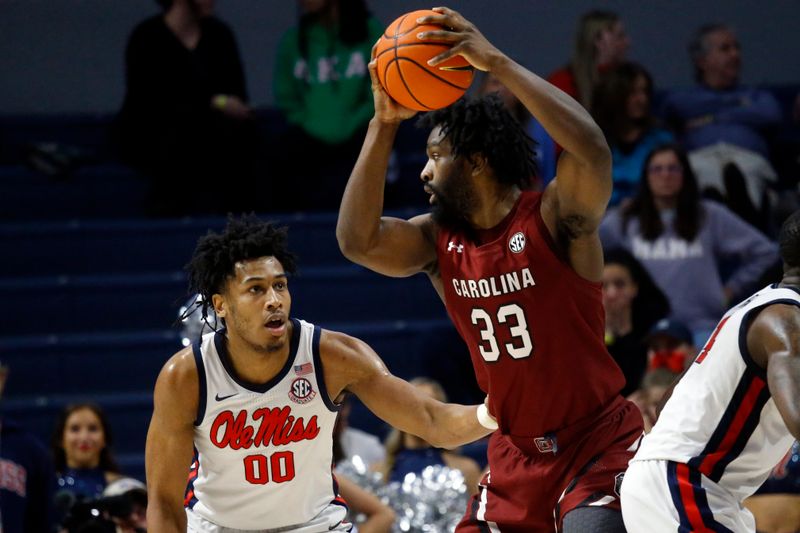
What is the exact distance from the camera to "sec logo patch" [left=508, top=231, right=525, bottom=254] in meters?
4.09

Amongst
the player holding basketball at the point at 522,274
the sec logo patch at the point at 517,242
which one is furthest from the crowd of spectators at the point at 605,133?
the sec logo patch at the point at 517,242

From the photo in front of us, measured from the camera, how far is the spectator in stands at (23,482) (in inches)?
248

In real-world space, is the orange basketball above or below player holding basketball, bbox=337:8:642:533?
above

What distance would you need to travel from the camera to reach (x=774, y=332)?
3.45 metres

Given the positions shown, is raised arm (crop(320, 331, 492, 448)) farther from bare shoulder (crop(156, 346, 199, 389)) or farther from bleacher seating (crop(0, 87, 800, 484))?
bleacher seating (crop(0, 87, 800, 484))

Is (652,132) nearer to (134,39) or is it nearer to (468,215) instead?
(134,39)

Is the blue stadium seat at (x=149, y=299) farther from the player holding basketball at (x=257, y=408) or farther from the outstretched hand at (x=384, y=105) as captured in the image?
the outstretched hand at (x=384, y=105)

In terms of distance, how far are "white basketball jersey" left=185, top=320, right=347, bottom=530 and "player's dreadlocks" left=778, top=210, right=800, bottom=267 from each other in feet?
5.32

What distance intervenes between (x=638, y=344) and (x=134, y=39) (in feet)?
Answer: 11.9

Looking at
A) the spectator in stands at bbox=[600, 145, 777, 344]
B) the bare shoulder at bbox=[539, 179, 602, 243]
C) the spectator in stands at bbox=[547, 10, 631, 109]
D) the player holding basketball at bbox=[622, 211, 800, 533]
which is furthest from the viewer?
the spectator in stands at bbox=[547, 10, 631, 109]

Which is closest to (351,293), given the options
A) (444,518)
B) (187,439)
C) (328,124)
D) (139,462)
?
(328,124)

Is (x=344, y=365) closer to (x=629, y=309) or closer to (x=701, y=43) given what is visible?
(x=629, y=309)

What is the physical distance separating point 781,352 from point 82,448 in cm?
424

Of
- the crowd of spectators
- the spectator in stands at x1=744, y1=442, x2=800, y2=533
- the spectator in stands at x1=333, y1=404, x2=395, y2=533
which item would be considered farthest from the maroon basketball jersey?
the crowd of spectators
